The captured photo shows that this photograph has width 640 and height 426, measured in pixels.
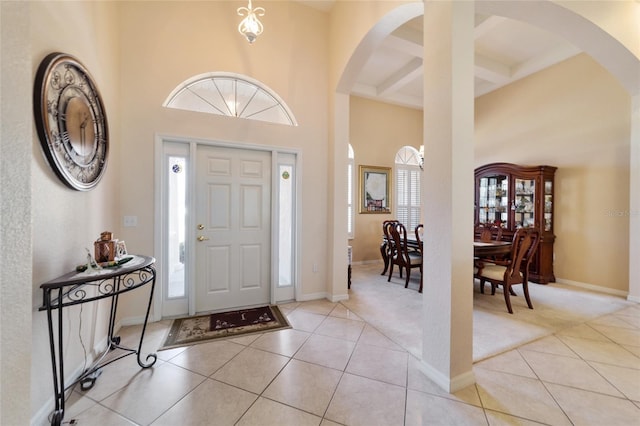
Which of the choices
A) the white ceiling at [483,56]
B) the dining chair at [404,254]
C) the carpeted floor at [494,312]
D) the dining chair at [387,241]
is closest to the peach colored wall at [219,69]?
the white ceiling at [483,56]

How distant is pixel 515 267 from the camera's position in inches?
122

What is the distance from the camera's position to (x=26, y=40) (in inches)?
33.0

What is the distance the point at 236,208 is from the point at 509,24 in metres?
4.62

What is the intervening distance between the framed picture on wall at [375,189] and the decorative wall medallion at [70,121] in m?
4.61

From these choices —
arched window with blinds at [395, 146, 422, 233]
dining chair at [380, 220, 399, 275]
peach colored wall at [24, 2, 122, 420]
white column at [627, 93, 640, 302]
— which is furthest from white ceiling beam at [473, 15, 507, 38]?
peach colored wall at [24, 2, 122, 420]

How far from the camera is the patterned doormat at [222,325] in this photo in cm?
238

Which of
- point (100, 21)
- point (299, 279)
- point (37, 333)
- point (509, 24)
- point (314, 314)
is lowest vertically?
point (314, 314)

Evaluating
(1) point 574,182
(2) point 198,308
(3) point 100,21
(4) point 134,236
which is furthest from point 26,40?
(1) point 574,182

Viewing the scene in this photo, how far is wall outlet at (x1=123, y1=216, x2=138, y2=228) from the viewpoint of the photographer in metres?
2.62

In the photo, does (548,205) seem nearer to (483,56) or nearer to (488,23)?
(483,56)

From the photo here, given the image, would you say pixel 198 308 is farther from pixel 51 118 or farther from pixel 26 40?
pixel 26 40

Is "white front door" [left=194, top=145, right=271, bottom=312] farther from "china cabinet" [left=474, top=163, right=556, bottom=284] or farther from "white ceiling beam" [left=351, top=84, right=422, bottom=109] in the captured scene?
"china cabinet" [left=474, top=163, right=556, bottom=284]

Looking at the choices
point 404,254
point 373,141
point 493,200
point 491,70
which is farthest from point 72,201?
point 491,70

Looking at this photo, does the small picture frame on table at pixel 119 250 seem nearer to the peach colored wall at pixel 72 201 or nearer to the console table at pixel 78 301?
the console table at pixel 78 301
